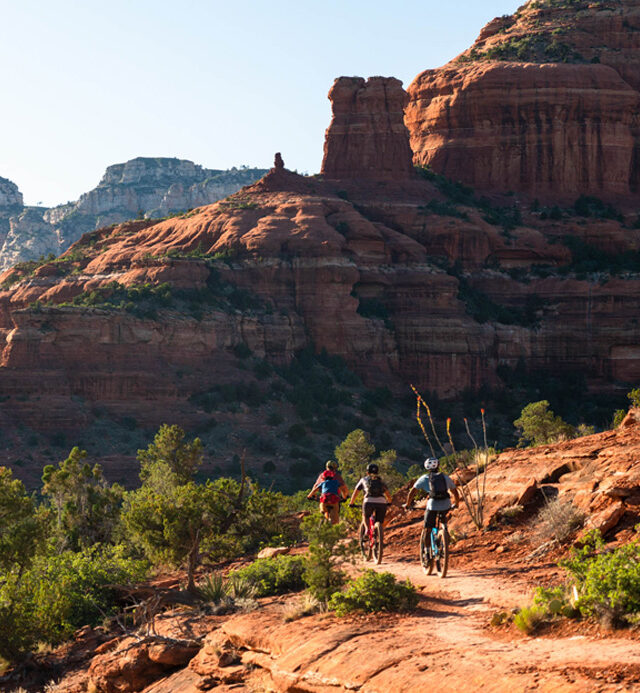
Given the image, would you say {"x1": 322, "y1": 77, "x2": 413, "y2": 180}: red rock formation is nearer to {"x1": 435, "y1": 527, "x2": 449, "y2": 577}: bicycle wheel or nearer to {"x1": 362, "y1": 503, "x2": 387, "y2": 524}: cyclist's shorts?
{"x1": 362, "y1": 503, "x2": 387, "y2": 524}: cyclist's shorts

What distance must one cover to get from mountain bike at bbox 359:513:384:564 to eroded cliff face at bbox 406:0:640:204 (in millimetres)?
88840

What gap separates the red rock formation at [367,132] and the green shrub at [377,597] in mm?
85053

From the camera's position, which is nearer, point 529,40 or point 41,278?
point 41,278

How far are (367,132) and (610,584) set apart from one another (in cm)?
8910

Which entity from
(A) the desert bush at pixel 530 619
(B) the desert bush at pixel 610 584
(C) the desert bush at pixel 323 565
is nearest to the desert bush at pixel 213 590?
(C) the desert bush at pixel 323 565

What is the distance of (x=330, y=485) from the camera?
17469 mm

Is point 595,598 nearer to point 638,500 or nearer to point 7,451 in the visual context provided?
point 638,500

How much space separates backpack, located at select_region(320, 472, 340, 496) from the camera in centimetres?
1739

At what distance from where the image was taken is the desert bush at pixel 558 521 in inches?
549

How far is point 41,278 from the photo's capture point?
8150cm

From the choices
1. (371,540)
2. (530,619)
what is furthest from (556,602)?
(371,540)

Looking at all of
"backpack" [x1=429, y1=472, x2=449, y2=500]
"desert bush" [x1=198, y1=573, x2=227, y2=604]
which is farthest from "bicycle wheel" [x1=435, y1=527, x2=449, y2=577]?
"desert bush" [x1=198, y1=573, x2=227, y2=604]

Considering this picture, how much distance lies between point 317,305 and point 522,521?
64291 millimetres

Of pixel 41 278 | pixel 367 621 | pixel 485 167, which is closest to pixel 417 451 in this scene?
pixel 41 278
